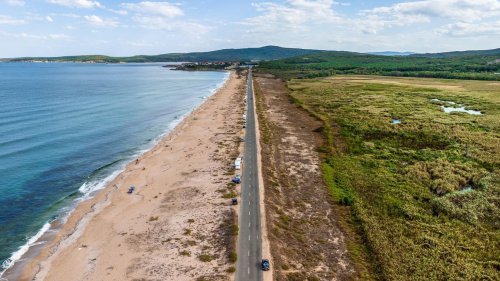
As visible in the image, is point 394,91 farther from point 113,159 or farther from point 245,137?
point 113,159

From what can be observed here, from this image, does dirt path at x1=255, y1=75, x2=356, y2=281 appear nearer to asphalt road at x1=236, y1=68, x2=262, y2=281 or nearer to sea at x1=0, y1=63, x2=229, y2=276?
asphalt road at x1=236, y1=68, x2=262, y2=281

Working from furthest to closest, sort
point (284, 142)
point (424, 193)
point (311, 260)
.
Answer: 1. point (284, 142)
2. point (424, 193)
3. point (311, 260)

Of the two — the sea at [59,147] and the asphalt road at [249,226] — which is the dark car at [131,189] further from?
the asphalt road at [249,226]

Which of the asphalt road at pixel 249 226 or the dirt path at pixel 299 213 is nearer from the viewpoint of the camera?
the asphalt road at pixel 249 226

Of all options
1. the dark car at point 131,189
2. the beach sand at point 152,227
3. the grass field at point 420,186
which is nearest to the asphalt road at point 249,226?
the beach sand at point 152,227

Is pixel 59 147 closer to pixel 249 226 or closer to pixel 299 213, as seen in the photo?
pixel 249 226

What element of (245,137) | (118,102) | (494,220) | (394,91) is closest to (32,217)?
(245,137)
